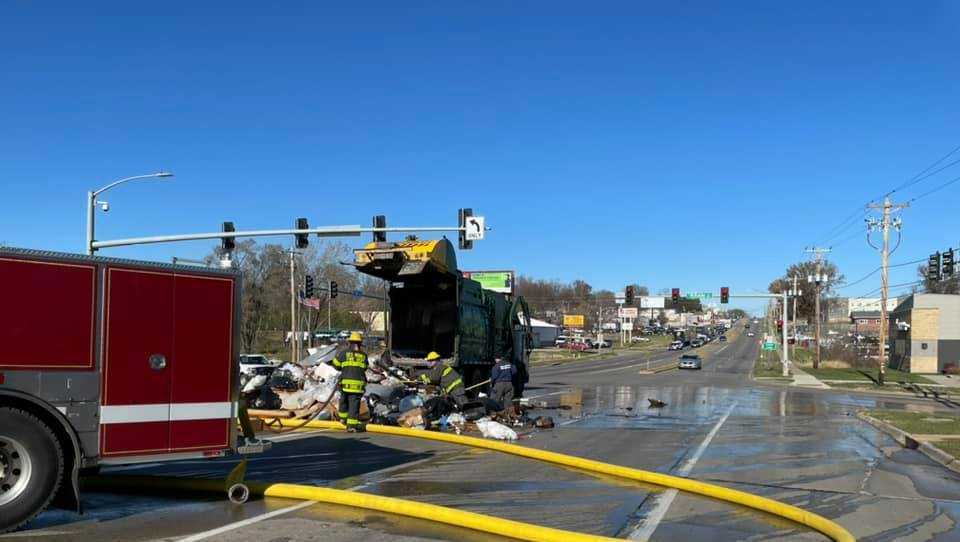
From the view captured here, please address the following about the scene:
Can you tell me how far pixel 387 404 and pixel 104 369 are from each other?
10.5m

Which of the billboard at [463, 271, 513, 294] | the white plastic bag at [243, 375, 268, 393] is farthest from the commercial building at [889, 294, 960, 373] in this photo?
the white plastic bag at [243, 375, 268, 393]

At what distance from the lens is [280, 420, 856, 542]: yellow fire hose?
784 centimetres

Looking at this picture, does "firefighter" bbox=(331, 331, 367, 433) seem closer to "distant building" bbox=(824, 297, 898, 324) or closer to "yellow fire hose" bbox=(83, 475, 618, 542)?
"yellow fire hose" bbox=(83, 475, 618, 542)

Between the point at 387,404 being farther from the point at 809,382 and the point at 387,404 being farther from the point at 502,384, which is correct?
the point at 809,382

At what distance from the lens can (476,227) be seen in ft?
89.0

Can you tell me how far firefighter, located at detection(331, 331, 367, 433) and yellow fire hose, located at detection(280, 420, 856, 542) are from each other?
1.65ft

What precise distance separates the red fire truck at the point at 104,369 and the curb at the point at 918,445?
11200 millimetres

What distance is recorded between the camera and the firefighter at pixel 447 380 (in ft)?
55.6

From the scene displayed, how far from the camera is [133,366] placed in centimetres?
742

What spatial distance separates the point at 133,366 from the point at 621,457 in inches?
312

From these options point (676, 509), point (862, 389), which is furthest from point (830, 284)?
point (676, 509)

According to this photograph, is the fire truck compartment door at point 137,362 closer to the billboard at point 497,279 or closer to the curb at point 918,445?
the curb at point 918,445

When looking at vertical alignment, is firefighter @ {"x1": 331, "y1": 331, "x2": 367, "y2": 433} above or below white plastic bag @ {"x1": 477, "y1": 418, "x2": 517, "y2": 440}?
above

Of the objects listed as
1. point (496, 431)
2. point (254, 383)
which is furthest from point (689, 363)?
point (496, 431)
